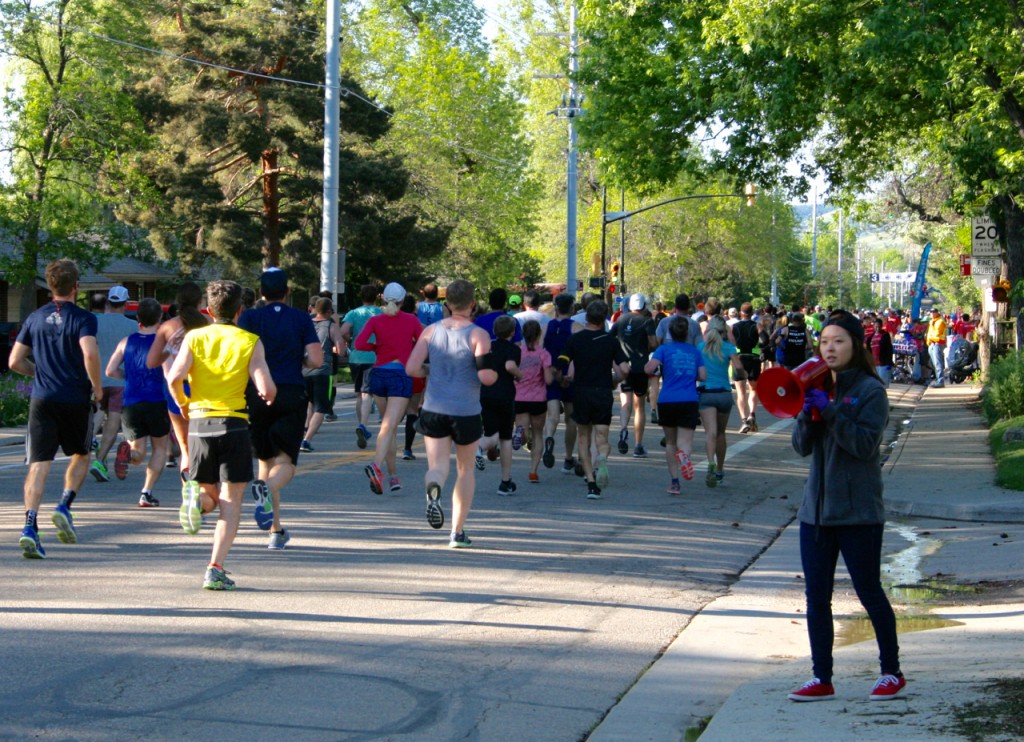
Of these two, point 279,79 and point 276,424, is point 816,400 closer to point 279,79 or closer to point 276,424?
point 276,424

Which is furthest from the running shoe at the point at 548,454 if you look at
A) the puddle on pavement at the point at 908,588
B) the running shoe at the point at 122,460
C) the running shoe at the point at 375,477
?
the running shoe at the point at 122,460

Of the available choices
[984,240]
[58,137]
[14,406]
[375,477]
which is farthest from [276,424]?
[58,137]

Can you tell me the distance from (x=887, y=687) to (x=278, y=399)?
496 centimetres

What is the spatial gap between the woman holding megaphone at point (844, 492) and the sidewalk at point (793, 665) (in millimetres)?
219

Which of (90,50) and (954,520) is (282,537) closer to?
(954,520)

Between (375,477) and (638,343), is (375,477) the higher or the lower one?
the lower one

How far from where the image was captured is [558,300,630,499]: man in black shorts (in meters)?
12.6

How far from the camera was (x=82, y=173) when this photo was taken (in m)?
40.4

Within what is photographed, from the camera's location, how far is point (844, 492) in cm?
570

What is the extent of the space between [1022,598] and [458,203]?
4353cm

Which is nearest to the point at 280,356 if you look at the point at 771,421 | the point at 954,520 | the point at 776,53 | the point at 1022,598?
the point at 1022,598

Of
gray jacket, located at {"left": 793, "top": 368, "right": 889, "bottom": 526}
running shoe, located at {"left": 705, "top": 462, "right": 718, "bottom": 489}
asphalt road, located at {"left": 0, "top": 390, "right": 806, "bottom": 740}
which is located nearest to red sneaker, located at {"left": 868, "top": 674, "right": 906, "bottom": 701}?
gray jacket, located at {"left": 793, "top": 368, "right": 889, "bottom": 526}

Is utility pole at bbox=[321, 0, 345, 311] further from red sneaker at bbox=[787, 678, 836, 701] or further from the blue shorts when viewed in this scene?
red sneaker at bbox=[787, 678, 836, 701]

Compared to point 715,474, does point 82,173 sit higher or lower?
higher
